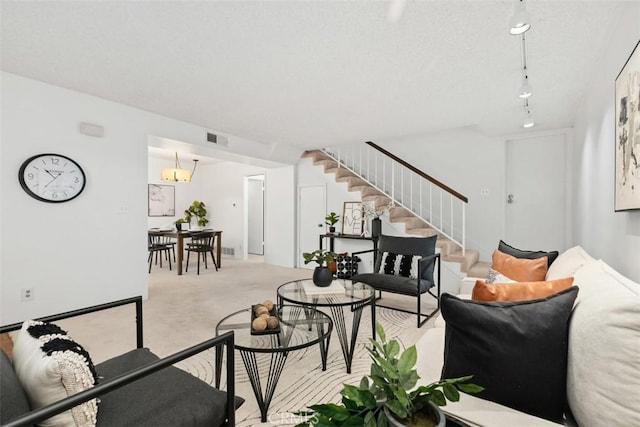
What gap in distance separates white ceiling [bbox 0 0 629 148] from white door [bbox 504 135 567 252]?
83 centimetres

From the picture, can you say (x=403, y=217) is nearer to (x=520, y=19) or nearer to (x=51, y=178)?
(x=520, y=19)

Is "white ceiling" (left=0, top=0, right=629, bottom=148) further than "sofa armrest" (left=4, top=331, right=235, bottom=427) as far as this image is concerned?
Yes

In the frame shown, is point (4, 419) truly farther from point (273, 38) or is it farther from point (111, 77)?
point (111, 77)

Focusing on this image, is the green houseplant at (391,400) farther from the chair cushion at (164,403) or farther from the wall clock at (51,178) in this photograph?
the wall clock at (51,178)

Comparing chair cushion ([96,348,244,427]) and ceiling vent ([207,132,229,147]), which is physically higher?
ceiling vent ([207,132,229,147])

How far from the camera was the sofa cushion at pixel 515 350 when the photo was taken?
3.38ft

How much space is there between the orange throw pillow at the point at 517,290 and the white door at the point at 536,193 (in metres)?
4.07

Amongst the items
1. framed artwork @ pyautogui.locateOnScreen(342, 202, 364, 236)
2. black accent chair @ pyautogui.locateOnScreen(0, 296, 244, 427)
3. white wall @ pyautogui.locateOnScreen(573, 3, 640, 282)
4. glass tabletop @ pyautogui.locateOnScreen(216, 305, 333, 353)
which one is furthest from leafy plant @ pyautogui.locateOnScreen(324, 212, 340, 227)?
black accent chair @ pyautogui.locateOnScreen(0, 296, 244, 427)

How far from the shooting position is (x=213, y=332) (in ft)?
9.62

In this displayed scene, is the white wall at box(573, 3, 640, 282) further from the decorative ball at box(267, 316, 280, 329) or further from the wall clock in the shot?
the wall clock

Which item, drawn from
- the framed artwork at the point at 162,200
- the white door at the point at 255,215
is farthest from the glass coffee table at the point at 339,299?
the framed artwork at the point at 162,200

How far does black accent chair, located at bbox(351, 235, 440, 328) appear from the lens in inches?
124

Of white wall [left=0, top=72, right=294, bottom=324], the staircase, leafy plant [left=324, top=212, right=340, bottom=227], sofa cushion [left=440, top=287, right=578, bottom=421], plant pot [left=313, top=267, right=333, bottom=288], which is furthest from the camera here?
leafy plant [left=324, top=212, right=340, bottom=227]

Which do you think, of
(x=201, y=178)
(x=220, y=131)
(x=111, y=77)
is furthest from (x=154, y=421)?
(x=201, y=178)
